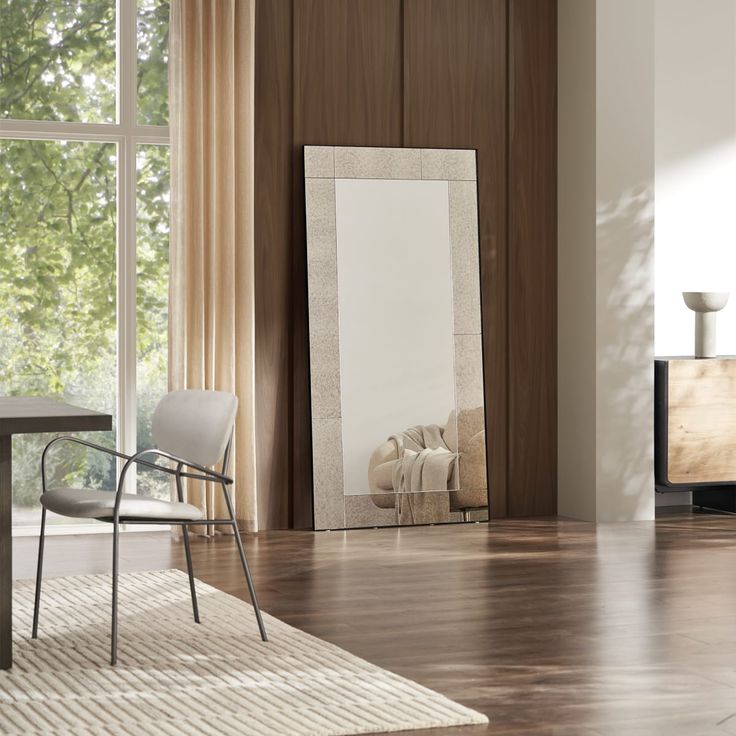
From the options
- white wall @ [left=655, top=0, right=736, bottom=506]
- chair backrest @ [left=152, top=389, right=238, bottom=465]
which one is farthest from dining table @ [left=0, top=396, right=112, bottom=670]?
white wall @ [left=655, top=0, right=736, bottom=506]

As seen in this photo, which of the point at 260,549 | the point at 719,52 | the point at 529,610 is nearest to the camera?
the point at 529,610

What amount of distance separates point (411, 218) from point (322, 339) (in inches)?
31.7

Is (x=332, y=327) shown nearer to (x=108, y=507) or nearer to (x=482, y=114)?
(x=482, y=114)

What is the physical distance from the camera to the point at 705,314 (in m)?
6.68

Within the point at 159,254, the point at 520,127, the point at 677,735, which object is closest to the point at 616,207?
the point at 520,127

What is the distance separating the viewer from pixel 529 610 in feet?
→ 14.2

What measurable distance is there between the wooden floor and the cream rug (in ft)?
0.48

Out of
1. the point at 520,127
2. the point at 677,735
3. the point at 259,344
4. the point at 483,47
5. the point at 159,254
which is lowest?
the point at 677,735

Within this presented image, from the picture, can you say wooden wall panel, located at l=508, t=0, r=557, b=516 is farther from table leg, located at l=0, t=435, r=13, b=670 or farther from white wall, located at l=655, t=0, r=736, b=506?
table leg, located at l=0, t=435, r=13, b=670

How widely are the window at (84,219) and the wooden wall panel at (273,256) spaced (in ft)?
1.57

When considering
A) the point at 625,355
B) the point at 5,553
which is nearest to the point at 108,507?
the point at 5,553

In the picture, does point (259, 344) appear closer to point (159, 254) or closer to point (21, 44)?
point (159, 254)

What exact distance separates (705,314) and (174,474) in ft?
12.1

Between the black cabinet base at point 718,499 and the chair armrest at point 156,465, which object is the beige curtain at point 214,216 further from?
the black cabinet base at point 718,499
